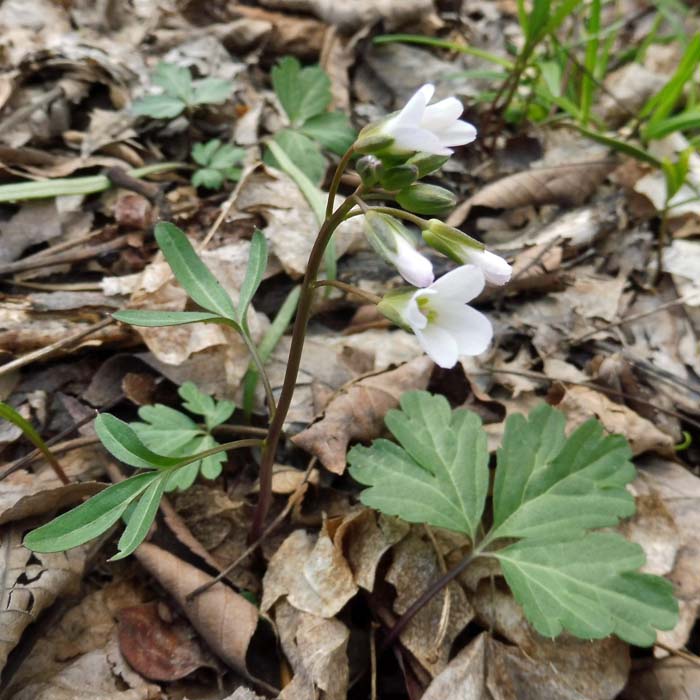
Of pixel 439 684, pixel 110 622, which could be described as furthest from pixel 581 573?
pixel 110 622

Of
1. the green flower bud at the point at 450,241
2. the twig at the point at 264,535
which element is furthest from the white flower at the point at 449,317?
the twig at the point at 264,535

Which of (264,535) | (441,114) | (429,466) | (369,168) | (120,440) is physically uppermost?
(441,114)

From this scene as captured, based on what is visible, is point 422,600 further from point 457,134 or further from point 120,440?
point 457,134

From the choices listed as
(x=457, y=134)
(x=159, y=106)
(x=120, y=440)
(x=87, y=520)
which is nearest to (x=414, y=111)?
(x=457, y=134)

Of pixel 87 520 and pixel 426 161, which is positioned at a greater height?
pixel 426 161

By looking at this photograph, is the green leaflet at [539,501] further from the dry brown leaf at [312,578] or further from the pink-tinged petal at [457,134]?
the pink-tinged petal at [457,134]
